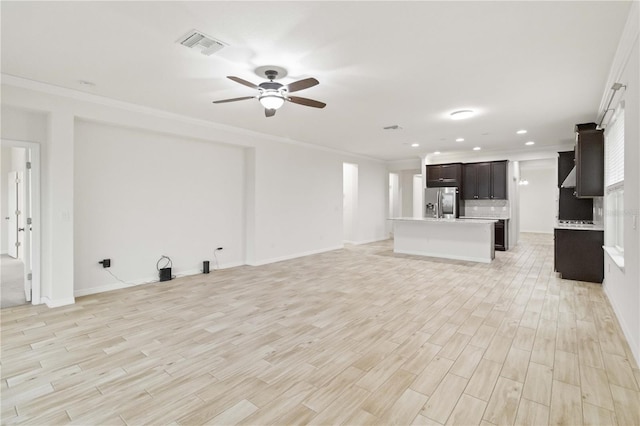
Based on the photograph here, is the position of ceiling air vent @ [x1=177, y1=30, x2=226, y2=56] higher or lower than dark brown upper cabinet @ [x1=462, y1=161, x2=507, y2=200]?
higher

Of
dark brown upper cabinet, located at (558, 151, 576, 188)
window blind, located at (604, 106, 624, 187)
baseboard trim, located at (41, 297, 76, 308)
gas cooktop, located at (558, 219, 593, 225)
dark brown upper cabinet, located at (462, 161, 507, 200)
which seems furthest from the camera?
dark brown upper cabinet, located at (462, 161, 507, 200)

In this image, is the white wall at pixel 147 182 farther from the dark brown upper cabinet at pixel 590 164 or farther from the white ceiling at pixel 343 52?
the dark brown upper cabinet at pixel 590 164

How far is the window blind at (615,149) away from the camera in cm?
355

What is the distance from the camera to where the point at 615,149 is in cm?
390

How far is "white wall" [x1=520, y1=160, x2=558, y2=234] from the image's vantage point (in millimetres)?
11922

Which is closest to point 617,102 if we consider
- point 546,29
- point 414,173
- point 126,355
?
point 546,29

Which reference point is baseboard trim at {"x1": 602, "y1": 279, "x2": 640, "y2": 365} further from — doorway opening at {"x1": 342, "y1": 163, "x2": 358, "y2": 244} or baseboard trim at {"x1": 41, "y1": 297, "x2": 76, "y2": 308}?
doorway opening at {"x1": 342, "y1": 163, "x2": 358, "y2": 244}

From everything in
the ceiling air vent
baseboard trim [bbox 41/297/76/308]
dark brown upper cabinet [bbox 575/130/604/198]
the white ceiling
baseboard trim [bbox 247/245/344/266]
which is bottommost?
baseboard trim [bbox 41/297/76/308]

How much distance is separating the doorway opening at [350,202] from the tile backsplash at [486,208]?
3.19 meters

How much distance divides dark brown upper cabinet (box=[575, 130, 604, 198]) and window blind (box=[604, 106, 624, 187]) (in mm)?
87

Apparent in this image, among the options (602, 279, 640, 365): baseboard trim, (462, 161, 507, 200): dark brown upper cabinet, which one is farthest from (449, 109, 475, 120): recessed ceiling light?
(462, 161, 507, 200): dark brown upper cabinet

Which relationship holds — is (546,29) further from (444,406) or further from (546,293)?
(546,293)

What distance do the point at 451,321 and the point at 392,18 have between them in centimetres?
299

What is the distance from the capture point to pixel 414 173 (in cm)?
1261
